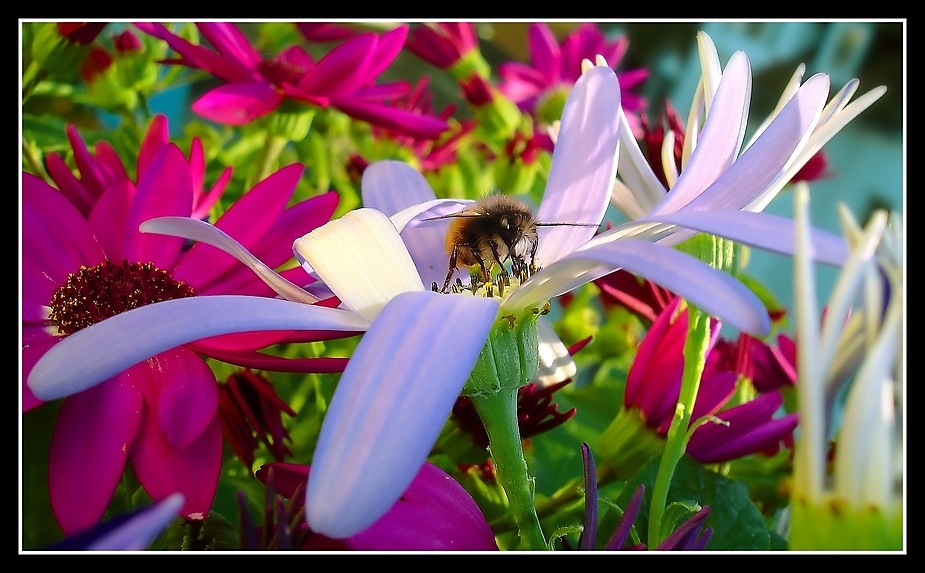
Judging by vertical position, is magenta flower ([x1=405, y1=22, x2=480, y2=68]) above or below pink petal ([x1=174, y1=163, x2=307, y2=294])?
above

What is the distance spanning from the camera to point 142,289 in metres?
0.27

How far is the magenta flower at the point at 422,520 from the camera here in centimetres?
18

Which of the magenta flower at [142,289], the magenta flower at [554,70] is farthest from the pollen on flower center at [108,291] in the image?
the magenta flower at [554,70]

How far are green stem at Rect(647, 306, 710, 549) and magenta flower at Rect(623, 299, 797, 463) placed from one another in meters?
0.03

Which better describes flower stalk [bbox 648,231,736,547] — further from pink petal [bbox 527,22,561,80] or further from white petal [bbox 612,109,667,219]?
pink petal [bbox 527,22,561,80]

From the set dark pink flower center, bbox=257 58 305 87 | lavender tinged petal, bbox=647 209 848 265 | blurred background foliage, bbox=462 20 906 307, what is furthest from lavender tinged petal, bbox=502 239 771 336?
blurred background foliage, bbox=462 20 906 307

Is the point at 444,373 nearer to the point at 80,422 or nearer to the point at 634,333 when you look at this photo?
the point at 80,422

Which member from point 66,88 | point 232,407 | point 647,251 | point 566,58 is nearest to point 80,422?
point 232,407

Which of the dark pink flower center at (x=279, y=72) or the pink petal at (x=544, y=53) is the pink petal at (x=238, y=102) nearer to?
the dark pink flower center at (x=279, y=72)

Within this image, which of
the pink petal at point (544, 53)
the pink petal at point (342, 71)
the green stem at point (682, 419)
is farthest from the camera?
the pink petal at point (544, 53)

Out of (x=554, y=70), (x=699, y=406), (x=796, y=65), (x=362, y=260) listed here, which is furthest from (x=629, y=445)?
(x=796, y=65)

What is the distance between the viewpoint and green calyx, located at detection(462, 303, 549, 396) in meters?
0.19

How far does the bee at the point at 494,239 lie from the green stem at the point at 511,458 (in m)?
0.06
